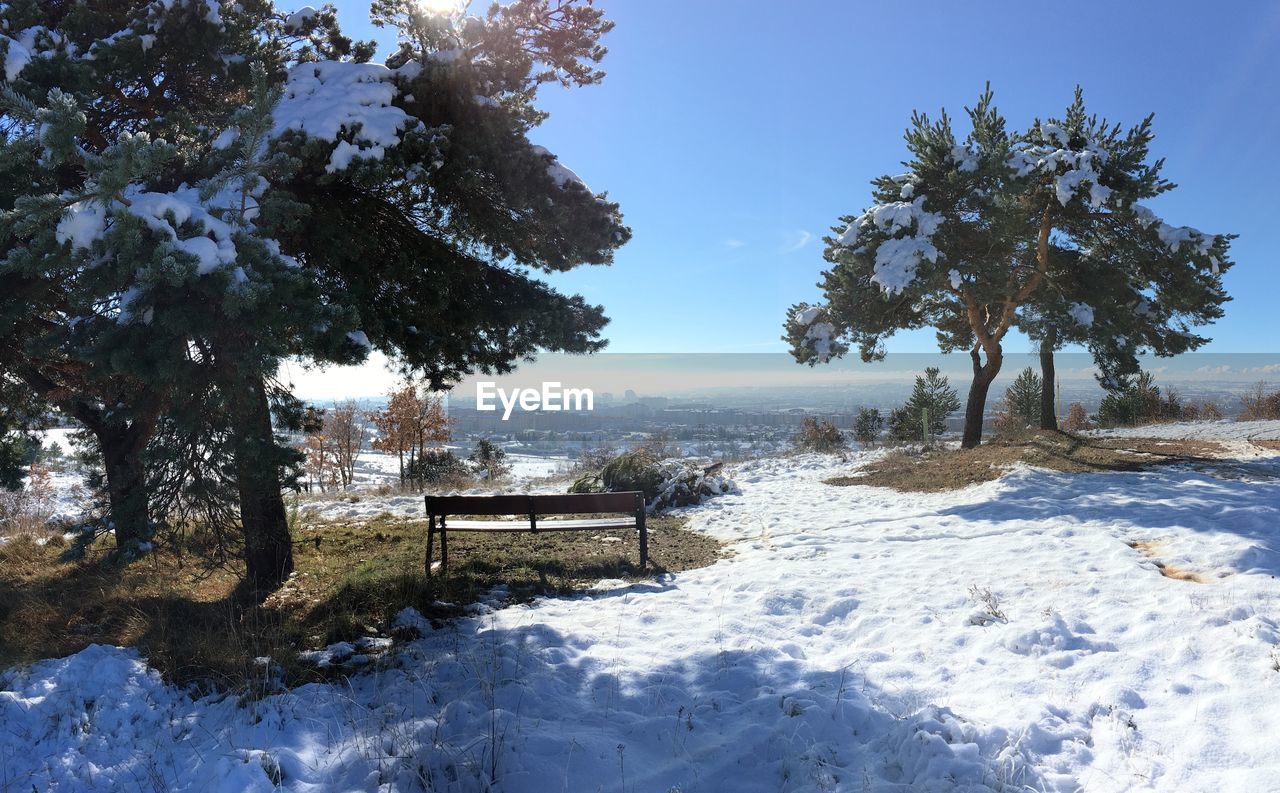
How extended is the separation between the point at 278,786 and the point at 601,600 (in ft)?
10.1

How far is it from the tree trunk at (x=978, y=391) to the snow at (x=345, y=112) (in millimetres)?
12698

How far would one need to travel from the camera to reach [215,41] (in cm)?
571

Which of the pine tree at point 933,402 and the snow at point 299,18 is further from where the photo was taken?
the pine tree at point 933,402

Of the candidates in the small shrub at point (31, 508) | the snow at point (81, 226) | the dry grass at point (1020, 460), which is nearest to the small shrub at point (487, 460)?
the small shrub at point (31, 508)

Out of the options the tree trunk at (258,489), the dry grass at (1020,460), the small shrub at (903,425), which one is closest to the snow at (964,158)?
the dry grass at (1020,460)

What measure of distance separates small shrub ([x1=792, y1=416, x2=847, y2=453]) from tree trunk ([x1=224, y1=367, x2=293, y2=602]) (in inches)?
631

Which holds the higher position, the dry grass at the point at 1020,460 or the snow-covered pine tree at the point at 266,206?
the snow-covered pine tree at the point at 266,206

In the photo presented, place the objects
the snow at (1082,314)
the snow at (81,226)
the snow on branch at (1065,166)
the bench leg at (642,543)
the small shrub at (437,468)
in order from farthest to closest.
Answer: the small shrub at (437,468) → the snow at (1082,314) → the snow on branch at (1065,166) → the bench leg at (642,543) → the snow at (81,226)

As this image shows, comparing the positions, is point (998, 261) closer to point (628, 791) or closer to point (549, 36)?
point (549, 36)

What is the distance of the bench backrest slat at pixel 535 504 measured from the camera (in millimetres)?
6793

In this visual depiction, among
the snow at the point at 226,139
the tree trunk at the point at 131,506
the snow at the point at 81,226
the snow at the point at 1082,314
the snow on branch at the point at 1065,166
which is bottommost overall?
the tree trunk at the point at 131,506

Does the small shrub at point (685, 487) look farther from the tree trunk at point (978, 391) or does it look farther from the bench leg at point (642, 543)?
the tree trunk at point (978, 391)

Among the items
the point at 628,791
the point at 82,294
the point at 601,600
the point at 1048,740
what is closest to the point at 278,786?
the point at 628,791

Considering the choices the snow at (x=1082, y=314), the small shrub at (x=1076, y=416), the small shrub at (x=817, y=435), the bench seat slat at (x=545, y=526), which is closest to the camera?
the bench seat slat at (x=545, y=526)
